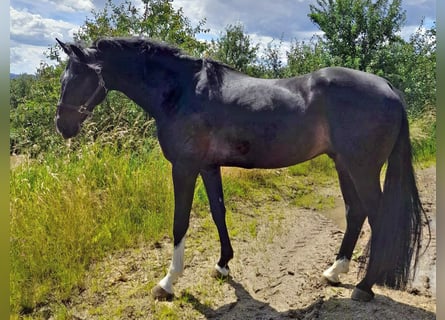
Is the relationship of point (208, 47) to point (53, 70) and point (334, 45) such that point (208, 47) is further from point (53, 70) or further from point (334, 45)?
point (53, 70)

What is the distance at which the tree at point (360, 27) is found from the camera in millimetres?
9750

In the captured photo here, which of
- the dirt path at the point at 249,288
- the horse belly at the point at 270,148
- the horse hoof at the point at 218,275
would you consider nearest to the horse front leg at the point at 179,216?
the dirt path at the point at 249,288

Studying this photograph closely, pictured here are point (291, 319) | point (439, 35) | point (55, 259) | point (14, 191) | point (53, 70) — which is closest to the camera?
point (439, 35)

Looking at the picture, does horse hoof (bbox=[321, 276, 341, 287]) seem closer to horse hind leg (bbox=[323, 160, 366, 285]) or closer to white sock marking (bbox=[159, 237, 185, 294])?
horse hind leg (bbox=[323, 160, 366, 285])

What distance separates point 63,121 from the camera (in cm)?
313

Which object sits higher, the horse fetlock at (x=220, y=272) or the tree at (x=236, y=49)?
the tree at (x=236, y=49)

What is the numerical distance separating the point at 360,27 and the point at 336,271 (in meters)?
8.53

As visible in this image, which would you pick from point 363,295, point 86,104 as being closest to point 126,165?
point 86,104

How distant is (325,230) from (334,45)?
7.05m

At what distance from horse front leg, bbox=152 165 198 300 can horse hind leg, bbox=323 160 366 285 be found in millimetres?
1290

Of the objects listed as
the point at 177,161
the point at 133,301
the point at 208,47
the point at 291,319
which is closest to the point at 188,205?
the point at 177,161

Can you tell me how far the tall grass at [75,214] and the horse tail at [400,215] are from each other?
2.46 metres

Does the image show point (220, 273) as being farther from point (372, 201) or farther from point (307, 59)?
point (307, 59)

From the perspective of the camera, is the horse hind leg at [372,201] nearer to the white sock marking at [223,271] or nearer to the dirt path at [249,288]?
the dirt path at [249,288]
